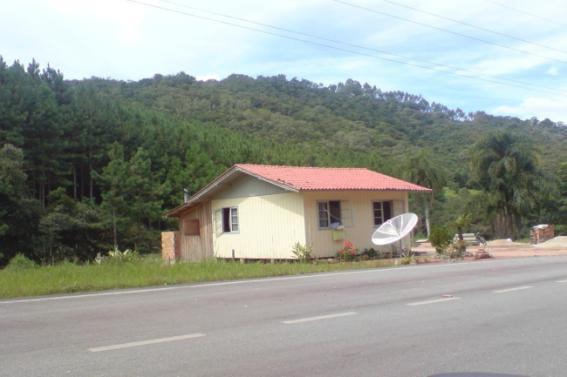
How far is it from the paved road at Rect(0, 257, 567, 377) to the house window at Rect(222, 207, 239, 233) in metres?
14.5

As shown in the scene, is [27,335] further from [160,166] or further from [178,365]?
[160,166]

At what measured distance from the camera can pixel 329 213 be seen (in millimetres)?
25984

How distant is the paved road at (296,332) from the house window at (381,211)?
13.8m

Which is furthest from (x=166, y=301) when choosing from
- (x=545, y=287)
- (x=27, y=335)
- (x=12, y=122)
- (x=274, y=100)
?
(x=274, y=100)

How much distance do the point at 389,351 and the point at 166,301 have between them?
587cm

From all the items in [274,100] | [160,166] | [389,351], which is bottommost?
[389,351]

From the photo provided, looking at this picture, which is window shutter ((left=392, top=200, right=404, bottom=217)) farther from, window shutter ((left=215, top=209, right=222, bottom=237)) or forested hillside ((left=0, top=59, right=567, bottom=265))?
forested hillside ((left=0, top=59, right=567, bottom=265))

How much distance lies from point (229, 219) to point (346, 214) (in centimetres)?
550

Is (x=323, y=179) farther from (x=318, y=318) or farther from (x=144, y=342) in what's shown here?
(x=144, y=342)

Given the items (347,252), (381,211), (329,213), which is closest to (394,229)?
(347,252)

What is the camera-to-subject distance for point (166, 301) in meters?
11.9

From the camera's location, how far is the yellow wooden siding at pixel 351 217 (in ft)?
82.4

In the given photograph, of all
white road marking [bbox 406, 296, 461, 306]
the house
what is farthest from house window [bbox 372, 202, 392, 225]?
white road marking [bbox 406, 296, 461, 306]

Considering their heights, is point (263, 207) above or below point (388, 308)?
above
